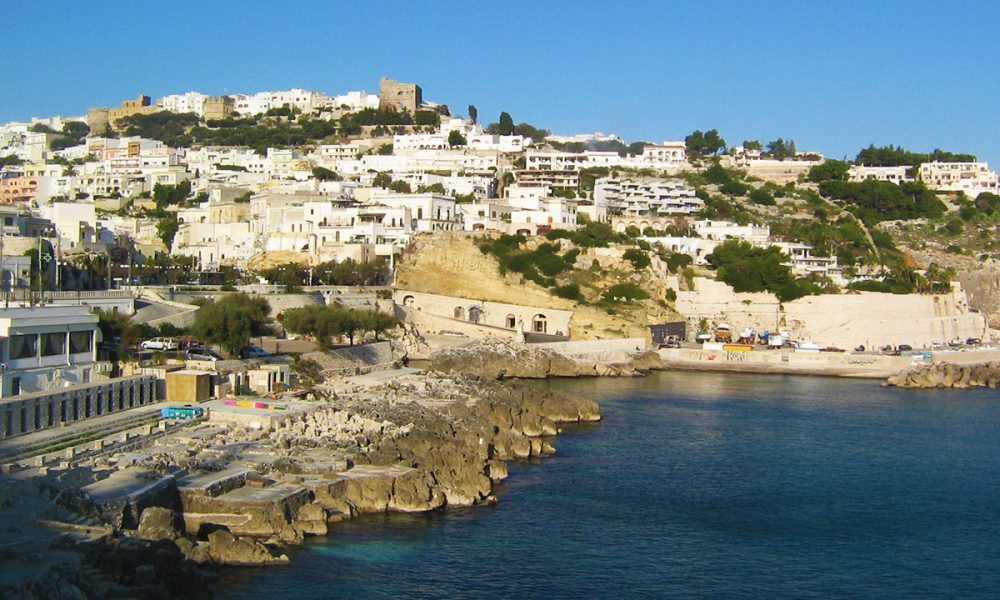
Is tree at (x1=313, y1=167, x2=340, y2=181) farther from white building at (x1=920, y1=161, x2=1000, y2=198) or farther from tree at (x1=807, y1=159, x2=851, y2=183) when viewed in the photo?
white building at (x1=920, y1=161, x2=1000, y2=198)

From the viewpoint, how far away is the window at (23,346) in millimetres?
18141

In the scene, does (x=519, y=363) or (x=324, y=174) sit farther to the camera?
(x=324, y=174)

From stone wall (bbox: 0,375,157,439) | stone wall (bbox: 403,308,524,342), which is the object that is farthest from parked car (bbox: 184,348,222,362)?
stone wall (bbox: 403,308,524,342)

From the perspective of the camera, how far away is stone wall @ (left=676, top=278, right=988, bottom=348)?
43094mm

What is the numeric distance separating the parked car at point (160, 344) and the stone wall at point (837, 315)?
24.9m

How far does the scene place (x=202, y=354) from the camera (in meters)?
24.4

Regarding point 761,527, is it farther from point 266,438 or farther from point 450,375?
point 450,375

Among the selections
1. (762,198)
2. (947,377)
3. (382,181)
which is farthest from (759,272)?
(382,181)

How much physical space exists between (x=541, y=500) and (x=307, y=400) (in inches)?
251

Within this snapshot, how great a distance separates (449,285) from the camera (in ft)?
141

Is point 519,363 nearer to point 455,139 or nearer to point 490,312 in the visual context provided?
point 490,312

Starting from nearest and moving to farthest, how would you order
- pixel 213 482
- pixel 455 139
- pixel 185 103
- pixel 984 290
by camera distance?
pixel 213 482
pixel 984 290
pixel 455 139
pixel 185 103

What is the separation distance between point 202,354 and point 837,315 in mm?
27920

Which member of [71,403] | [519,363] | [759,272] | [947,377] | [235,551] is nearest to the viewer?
[235,551]
